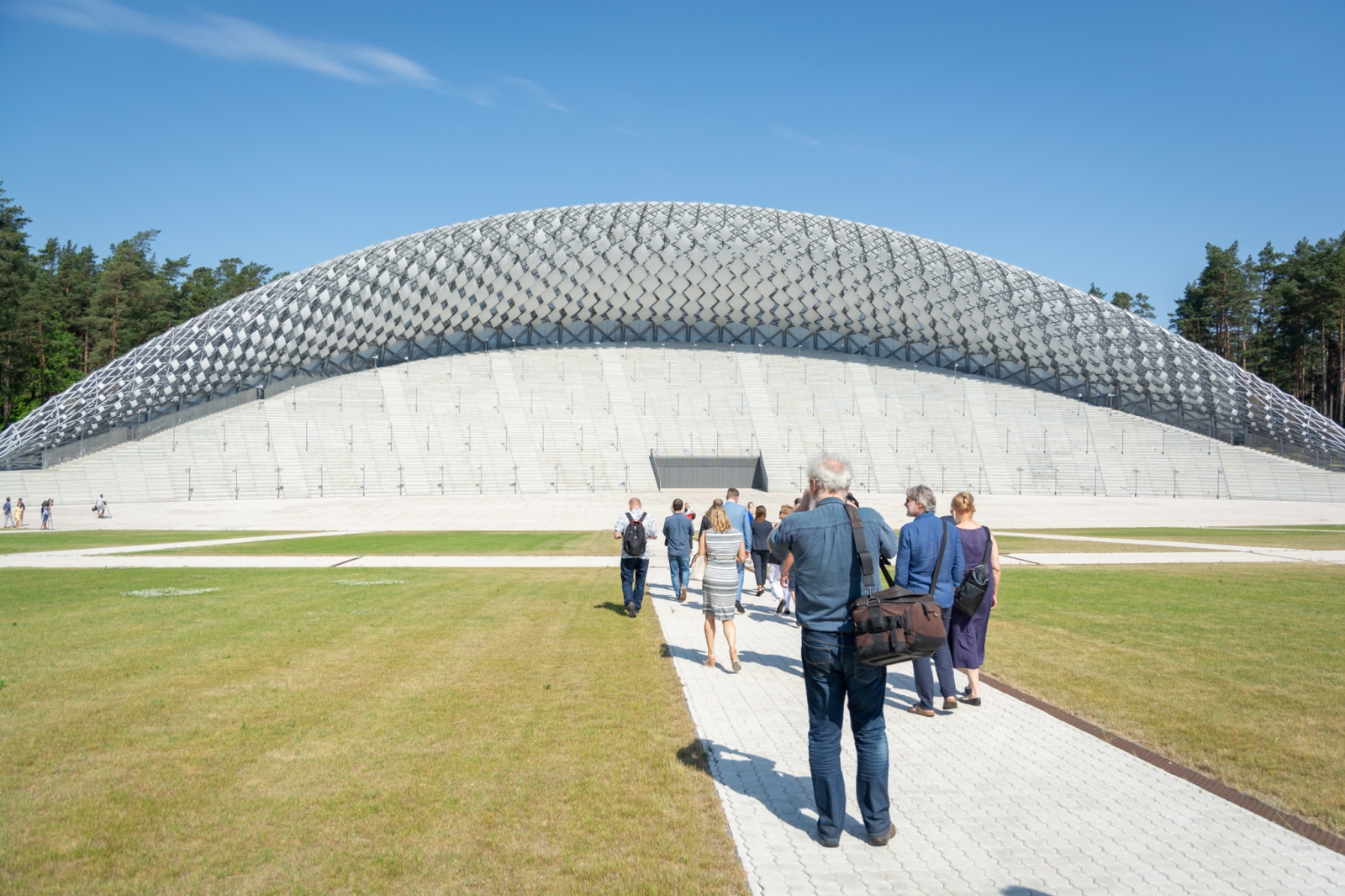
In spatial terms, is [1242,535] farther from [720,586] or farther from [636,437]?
[636,437]

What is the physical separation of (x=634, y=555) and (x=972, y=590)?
16.2 ft

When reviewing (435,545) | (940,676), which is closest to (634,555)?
(940,676)

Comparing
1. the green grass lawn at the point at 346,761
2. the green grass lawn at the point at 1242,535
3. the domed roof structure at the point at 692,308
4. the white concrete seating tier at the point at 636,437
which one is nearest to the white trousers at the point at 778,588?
the green grass lawn at the point at 346,761

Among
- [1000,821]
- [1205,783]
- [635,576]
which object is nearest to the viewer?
[1000,821]

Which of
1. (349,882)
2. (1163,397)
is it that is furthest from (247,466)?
(1163,397)

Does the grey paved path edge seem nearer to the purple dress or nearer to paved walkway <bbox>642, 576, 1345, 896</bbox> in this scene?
paved walkway <bbox>642, 576, 1345, 896</bbox>

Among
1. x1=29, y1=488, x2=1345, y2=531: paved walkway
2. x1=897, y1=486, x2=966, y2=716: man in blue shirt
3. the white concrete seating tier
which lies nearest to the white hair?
x1=897, y1=486, x2=966, y2=716: man in blue shirt

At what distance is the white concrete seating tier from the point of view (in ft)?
135

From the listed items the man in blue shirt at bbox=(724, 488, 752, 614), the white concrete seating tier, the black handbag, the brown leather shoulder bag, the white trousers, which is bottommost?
the white trousers

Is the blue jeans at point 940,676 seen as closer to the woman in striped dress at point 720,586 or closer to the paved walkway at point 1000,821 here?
the paved walkway at point 1000,821

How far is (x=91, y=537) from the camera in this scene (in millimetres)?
22672

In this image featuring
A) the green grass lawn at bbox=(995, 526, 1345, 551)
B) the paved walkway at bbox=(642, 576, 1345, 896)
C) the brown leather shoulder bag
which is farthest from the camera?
the green grass lawn at bbox=(995, 526, 1345, 551)

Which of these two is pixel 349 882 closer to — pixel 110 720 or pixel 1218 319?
pixel 110 720

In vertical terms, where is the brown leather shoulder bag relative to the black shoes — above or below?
above
